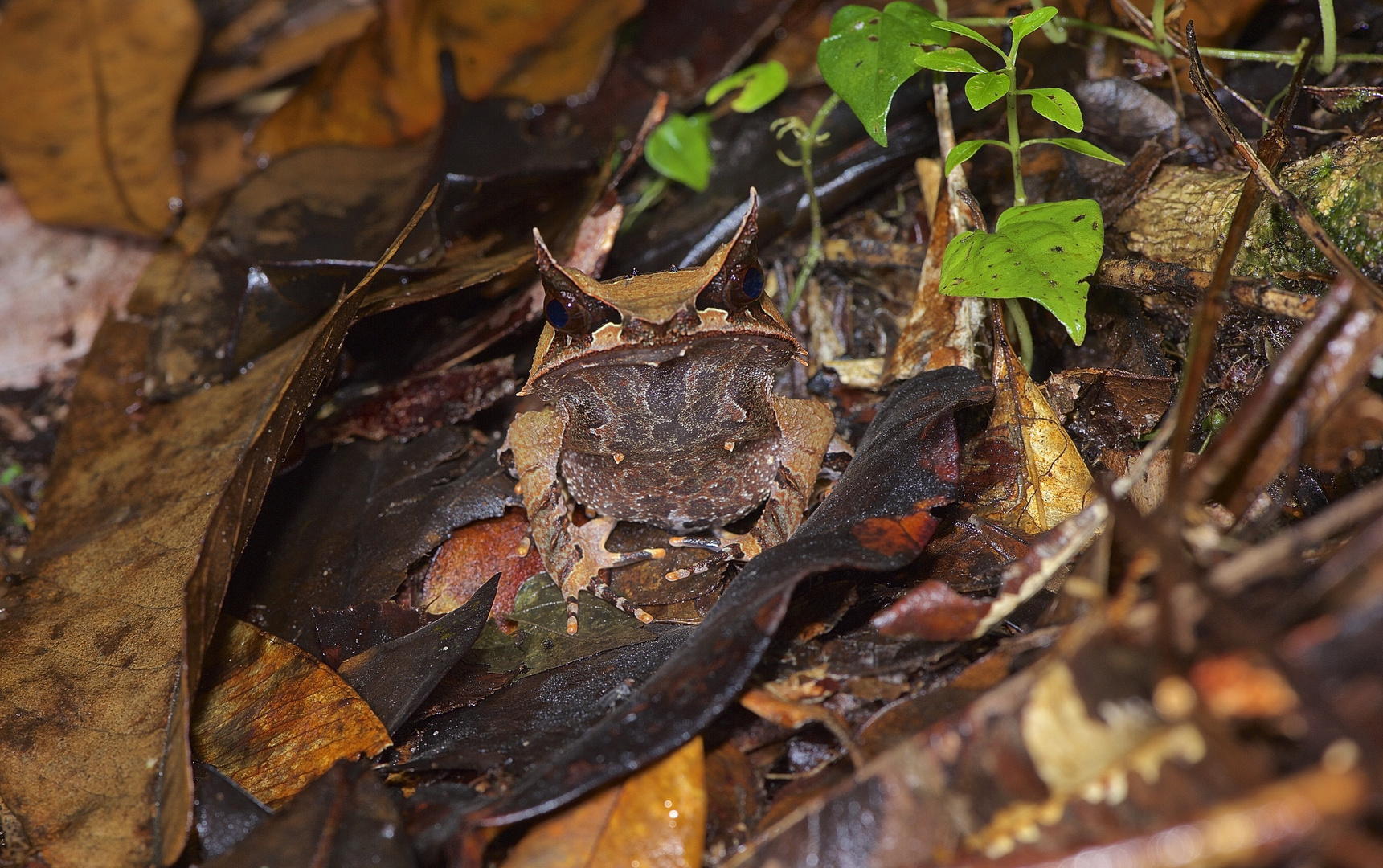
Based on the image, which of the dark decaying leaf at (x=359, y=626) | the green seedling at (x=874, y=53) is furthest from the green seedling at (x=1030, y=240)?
the dark decaying leaf at (x=359, y=626)

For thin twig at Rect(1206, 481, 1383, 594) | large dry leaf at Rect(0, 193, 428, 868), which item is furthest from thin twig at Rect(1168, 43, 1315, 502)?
large dry leaf at Rect(0, 193, 428, 868)

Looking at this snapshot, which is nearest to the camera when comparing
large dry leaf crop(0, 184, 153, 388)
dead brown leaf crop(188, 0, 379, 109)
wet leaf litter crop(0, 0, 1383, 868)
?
wet leaf litter crop(0, 0, 1383, 868)

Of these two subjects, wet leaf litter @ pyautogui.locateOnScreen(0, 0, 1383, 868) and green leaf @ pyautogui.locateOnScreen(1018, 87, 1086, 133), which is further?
green leaf @ pyautogui.locateOnScreen(1018, 87, 1086, 133)

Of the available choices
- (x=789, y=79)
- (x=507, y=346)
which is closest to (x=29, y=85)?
(x=507, y=346)

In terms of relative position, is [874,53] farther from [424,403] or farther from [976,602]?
[424,403]

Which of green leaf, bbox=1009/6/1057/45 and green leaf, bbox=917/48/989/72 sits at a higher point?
green leaf, bbox=1009/6/1057/45

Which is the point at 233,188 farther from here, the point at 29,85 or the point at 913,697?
the point at 913,697

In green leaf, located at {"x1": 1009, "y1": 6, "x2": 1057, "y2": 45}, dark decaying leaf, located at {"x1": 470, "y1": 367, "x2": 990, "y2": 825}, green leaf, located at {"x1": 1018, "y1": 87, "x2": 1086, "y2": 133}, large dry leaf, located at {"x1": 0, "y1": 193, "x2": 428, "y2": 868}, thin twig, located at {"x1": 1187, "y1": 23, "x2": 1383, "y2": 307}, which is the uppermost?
green leaf, located at {"x1": 1009, "y1": 6, "x2": 1057, "y2": 45}

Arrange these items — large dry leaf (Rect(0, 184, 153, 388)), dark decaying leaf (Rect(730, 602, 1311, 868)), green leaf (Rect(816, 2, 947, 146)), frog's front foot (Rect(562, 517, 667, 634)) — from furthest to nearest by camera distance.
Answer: large dry leaf (Rect(0, 184, 153, 388)) < frog's front foot (Rect(562, 517, 667, 634)) < green leaf (Rect(816, 2, 947, 146)) < dark decaying leaf (Rect(730, 602, 1311, 868))

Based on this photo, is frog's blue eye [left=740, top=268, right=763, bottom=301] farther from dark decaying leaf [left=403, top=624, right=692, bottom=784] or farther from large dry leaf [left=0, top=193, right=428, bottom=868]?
large dry leaf [left=0, top=193, right=428, bottom=868]
